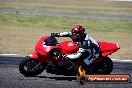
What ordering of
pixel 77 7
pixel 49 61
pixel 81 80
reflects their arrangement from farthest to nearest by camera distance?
pixel 77 7, pixel 49 61, pixel 81 80

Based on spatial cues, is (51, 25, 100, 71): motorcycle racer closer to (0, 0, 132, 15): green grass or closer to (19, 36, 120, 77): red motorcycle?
(19, 36, 120, 77): red motorcycle

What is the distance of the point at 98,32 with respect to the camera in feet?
83.9

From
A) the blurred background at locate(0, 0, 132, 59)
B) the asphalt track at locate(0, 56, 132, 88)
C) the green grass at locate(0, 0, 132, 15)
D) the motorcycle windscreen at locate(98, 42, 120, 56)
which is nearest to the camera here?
the asphalt track at locate(0, 56, 132, 88)

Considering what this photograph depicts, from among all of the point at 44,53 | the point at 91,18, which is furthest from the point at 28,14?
the point at 44,53

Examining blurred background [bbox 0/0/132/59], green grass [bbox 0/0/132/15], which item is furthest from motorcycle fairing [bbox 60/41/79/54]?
green grass [bbox 0/0/132/15]

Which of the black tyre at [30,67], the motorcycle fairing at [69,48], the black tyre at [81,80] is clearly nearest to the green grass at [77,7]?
the motorcycle fairing at [69,48]

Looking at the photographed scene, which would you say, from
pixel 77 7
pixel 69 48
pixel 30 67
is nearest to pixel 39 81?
pixel 30 67

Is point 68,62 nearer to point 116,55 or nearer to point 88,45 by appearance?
point 88,45

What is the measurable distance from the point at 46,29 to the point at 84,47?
14.9 meters

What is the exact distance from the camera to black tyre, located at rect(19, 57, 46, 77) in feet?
37.3

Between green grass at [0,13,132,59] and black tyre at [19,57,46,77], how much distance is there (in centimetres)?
548

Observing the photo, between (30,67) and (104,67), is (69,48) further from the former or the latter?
(104,67)

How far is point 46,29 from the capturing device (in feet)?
85.8

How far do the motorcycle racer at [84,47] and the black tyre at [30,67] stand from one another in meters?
0.85
